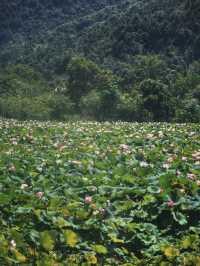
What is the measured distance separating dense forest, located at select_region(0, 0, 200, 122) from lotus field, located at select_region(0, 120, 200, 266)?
49438mm

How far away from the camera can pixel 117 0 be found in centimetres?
17975

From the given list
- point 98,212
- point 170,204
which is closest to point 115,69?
point 170,204

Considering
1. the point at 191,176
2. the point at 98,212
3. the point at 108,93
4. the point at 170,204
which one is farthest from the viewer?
the point at 108,93

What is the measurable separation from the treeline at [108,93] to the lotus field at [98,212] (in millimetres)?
49165

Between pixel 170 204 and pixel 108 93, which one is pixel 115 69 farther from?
pixel 170 204

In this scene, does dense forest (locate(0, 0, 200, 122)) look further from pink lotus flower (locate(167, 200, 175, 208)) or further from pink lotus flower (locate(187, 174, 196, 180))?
pink lotus flower (locate(167, 200, 175, 208))

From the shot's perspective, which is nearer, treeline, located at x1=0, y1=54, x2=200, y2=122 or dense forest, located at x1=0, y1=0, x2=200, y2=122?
treeline, located at x1=0, y1=54, x2=200, y2=122

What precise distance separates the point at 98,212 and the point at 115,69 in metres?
92.2

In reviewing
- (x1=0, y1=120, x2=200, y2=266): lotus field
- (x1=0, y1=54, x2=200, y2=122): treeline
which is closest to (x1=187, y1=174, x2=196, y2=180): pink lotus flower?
(x1=0, y1=120, x2=200, y2=266): lotus field

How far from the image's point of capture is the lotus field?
6207mm

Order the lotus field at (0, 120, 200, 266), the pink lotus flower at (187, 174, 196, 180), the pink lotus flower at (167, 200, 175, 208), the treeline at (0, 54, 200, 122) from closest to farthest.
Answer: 1. the lotus field at (0, 120, 200, 266)
2. the pink lotus flower at (167, 200, 175, 208)
3. the pink lotus flower at (187, 174, 196, 180)
4. the treeline at (0, 54, 200, 122)

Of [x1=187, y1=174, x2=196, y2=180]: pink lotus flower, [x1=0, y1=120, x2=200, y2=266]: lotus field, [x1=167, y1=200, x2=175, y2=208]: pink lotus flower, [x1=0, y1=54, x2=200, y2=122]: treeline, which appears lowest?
[x1=0, y1=54, x2=200, y2=122]: treeline

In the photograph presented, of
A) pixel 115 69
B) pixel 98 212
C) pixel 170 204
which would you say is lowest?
pixel 115 69

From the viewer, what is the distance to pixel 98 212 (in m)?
7.04
